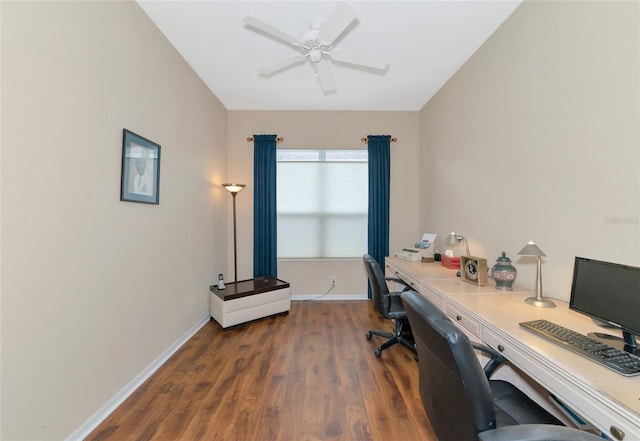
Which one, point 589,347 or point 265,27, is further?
point 265,27

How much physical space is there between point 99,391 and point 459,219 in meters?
3.32

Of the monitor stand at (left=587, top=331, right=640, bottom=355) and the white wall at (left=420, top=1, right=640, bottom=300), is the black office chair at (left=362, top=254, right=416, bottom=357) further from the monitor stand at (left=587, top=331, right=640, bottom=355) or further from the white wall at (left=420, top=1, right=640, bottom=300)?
the monitor stand at (left=587, top=331, right=640, bottom=355)

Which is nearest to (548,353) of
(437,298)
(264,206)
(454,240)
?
(437,298)

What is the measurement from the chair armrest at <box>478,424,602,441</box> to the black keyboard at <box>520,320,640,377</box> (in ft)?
0.97

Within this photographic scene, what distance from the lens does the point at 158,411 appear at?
1.76 m

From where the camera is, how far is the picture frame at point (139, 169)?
6.11 ft

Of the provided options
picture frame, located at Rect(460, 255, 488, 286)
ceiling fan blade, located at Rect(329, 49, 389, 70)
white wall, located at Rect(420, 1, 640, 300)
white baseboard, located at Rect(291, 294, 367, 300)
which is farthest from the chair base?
ceiling fan blade, located at Rect(329, 49, 389, 70)

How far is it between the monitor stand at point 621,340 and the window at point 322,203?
296 centimetres

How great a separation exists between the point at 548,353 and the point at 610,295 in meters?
0.43

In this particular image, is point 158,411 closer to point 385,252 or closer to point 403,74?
point 385,252

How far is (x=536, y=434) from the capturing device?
83 cm

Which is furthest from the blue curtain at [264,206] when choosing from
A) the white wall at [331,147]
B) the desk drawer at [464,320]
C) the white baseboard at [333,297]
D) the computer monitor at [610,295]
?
the computer monitor at [610,295]

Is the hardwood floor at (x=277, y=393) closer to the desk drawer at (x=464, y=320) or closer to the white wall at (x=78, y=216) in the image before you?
the white wall at (x=78, y=216)

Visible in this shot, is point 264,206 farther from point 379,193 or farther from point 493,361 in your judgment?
point 493,361
